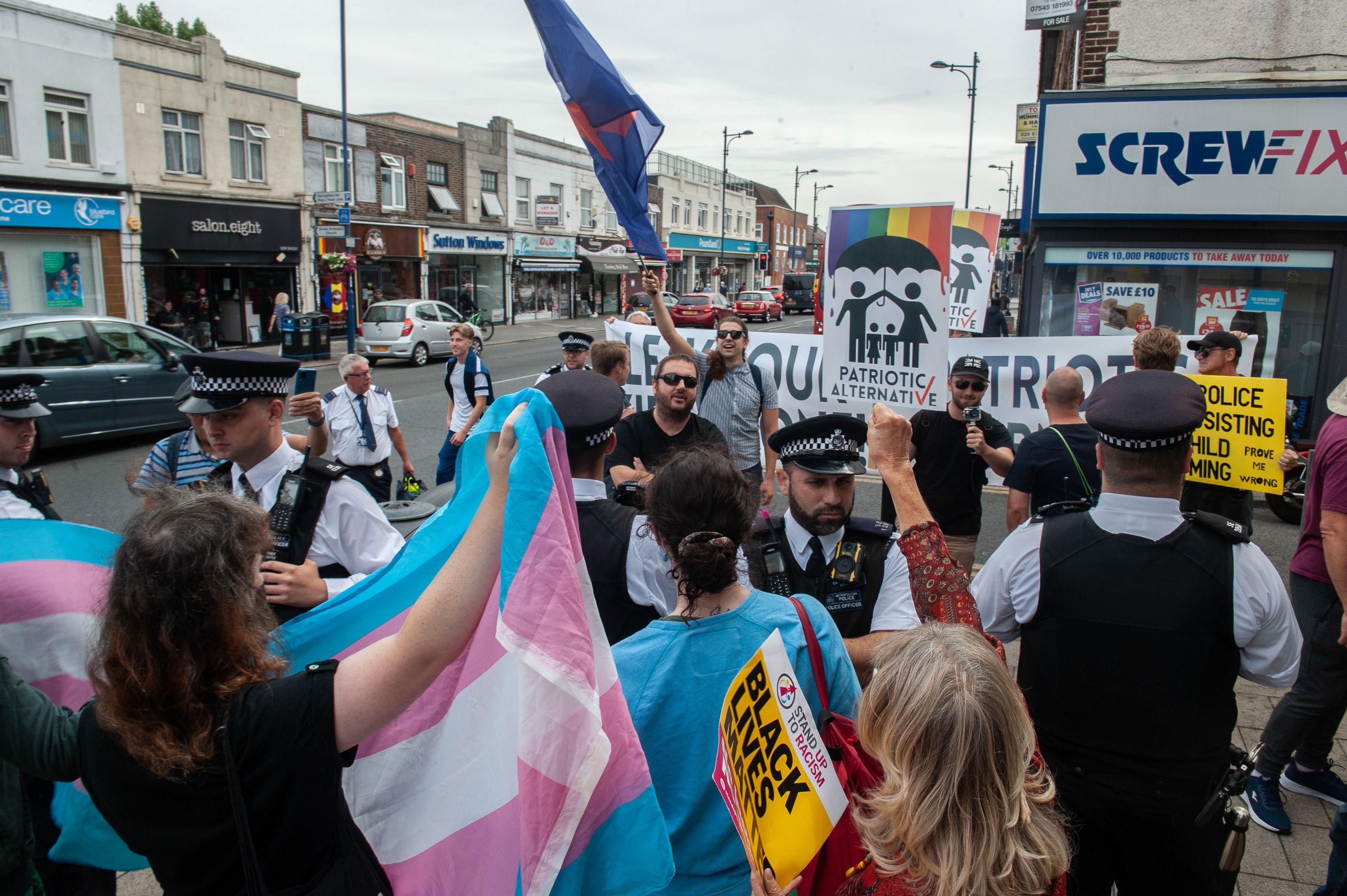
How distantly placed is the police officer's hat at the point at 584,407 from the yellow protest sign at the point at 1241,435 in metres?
3.15

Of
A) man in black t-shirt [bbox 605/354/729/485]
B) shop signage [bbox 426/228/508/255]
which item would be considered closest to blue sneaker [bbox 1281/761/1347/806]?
man in black t-shirt [bbox 605/354/729/485]

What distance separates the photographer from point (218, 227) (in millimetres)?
24547

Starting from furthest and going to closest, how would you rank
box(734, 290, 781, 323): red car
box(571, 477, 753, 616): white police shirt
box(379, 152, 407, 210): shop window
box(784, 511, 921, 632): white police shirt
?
box(734, 290, 781, 323): red car < box(379, 152, 407, 210): shop window < box(571, 477, 753, 616): white police shirt < box(784, 511, 921, 632): white police shirt

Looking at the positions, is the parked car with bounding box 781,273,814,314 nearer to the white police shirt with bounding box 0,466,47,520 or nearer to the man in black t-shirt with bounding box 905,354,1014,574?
the man in black t-shirt with bounding box 905,354,1014,574

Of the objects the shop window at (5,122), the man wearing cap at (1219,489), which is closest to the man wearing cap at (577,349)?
the man wearing cap at (1219,489)

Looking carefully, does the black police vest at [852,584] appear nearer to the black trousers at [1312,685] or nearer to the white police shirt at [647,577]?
the white police shirt at [647,577]

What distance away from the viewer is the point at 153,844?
1602mm

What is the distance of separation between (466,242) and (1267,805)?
35877mm

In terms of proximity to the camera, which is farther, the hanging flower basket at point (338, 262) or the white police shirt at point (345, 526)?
the hanging flower basket at point (338, 262)

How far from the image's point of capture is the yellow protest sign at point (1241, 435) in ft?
13.9

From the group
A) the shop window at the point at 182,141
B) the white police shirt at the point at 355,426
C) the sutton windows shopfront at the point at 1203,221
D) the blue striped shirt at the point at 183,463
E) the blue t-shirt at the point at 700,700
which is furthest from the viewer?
the shop window at the point at 182,141

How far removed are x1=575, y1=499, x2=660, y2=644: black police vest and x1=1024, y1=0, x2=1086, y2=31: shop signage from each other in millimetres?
10791

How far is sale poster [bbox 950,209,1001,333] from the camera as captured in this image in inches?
255

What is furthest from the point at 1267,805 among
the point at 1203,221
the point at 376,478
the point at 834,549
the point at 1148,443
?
the point at 1203,221
